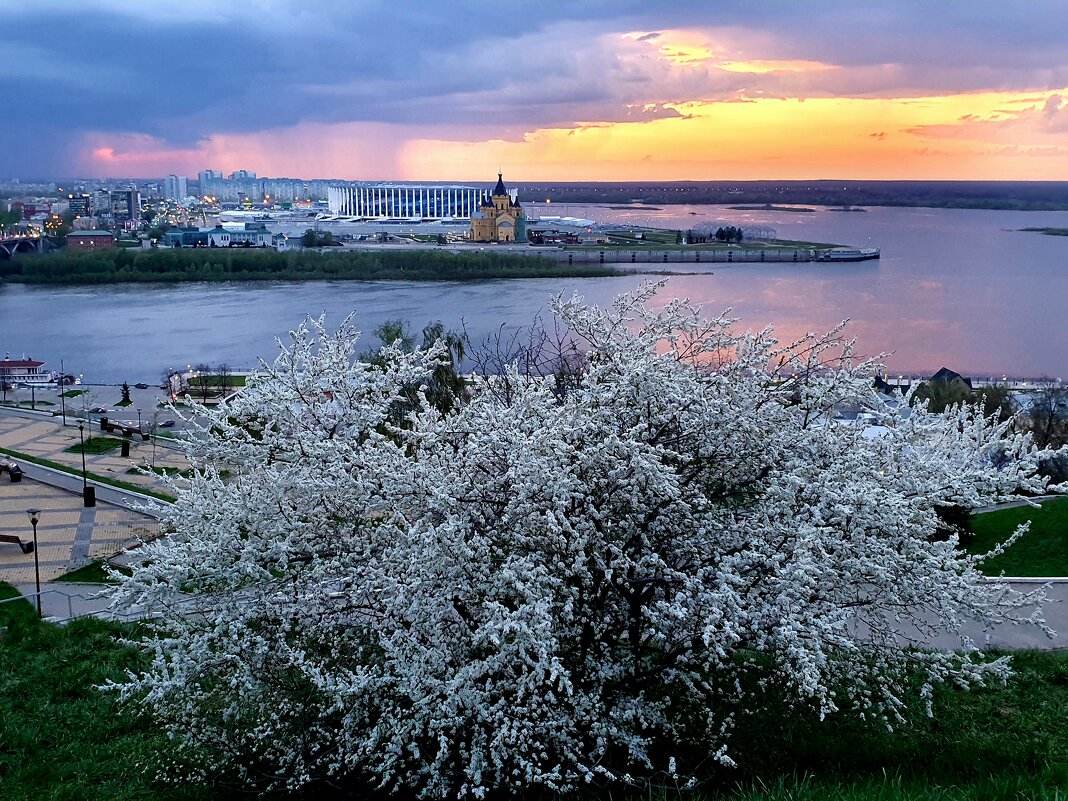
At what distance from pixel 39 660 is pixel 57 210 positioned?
361ft

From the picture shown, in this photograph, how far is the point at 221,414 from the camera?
159 inches

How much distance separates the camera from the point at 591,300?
3741 centimetres

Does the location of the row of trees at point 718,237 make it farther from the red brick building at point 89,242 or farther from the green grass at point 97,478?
the green grass at point 97,478

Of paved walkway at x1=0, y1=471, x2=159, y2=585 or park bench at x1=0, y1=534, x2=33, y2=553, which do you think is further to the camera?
park bench at x1=0, y1=534, x2=33, y2=553

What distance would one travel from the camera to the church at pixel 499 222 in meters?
72.2

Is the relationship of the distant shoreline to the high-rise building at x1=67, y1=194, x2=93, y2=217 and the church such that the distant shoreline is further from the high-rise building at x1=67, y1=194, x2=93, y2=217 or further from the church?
the high-rise building at x1=67, y1=194, x2=93, y2=217

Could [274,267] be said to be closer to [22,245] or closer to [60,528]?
[22,245]

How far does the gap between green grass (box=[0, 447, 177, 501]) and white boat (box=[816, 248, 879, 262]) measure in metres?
55.1

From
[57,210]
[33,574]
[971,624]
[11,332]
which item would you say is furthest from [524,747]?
[57,210]

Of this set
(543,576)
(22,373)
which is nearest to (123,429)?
(22,373)

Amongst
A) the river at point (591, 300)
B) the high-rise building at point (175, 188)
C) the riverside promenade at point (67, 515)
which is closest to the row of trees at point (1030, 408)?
the river at point (591, 300)

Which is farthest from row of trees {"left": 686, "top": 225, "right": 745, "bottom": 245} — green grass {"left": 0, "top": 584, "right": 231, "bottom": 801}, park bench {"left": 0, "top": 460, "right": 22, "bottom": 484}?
green grass {"left": 0, "top": 584, "right": 231, "bottom": 801}

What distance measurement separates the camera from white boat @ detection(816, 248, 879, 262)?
6028 centimetres

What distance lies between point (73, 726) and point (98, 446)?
11027 millimetres
